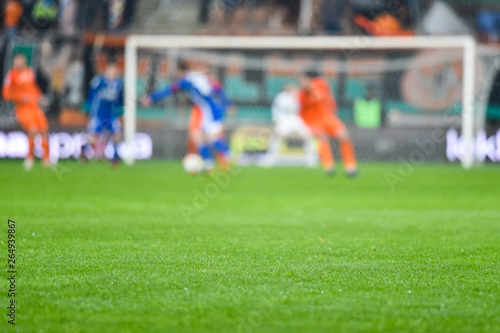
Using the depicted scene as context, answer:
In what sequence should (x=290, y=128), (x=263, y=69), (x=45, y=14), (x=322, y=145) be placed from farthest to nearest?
1. (x=45, y=14)
2. (x=263, y=69)
3. (x=290, y=128)
4. (x=322, y=145)

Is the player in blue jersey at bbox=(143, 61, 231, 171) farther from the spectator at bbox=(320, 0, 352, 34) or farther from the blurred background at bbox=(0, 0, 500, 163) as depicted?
the spectator at bbox=(320, 0, 352, 34)

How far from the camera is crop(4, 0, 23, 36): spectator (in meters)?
21.0

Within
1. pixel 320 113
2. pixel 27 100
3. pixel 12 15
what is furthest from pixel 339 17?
pixel 27 100

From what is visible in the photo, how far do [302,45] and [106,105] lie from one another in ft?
14.9

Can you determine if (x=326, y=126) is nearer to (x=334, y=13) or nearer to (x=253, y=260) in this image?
(x=334, y=13)

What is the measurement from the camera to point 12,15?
21078mm

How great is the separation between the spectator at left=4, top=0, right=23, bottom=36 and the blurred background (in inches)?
0.9

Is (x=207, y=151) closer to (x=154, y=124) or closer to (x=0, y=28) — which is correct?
Answer: (x=154, y=124)

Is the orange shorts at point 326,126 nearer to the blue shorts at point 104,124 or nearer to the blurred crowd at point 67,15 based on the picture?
the blue shorts at point 104,124

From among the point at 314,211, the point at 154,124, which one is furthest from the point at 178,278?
the point at 154,124

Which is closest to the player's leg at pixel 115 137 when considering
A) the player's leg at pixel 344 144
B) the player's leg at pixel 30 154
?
the player's leg at pixel 30 154

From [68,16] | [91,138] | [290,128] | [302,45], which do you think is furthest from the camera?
[68,16]

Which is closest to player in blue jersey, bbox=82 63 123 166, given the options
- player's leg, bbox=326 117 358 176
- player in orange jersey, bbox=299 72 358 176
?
player in orange jersey, bbox=299 72 358 176

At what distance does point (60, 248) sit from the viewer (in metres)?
6.06
